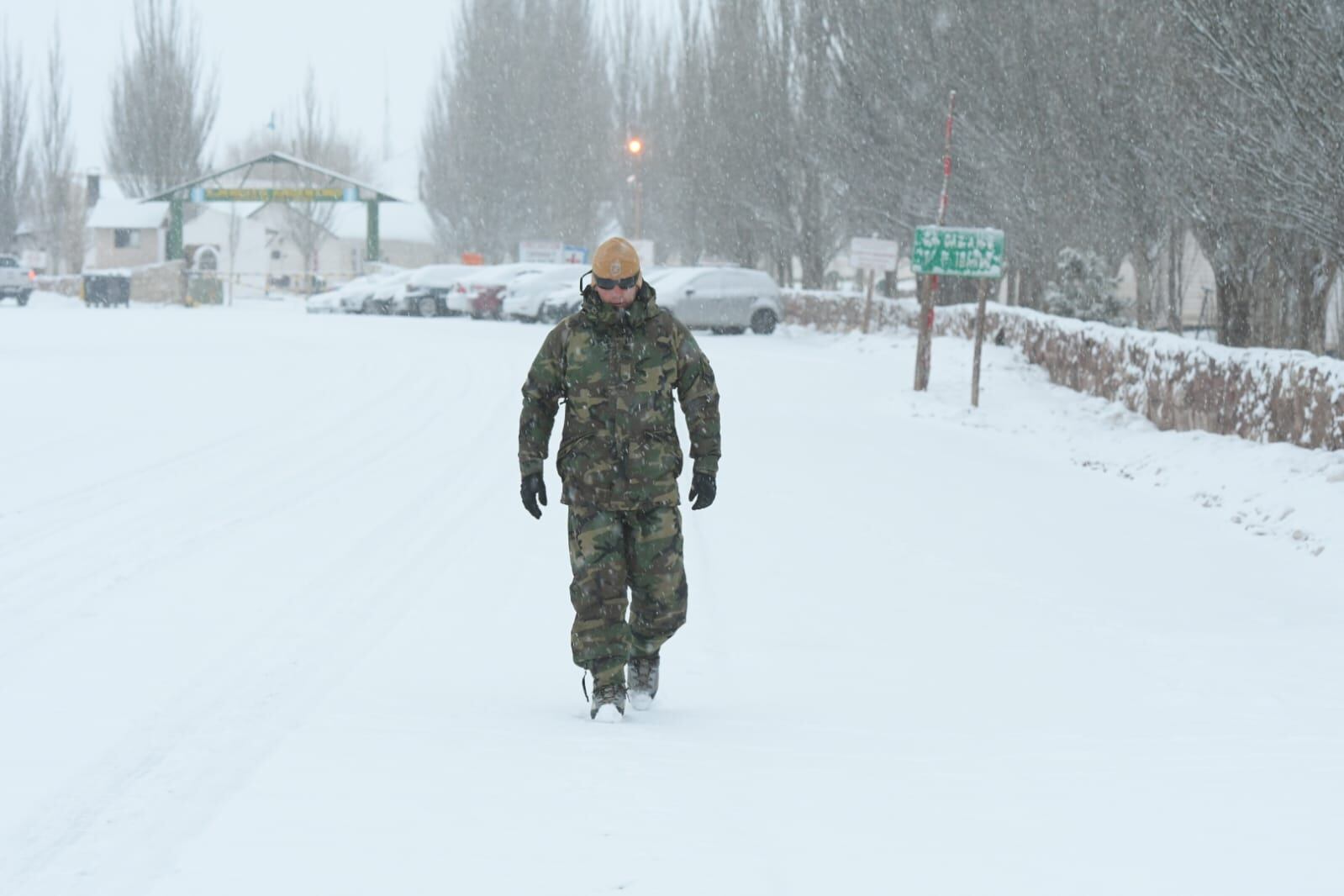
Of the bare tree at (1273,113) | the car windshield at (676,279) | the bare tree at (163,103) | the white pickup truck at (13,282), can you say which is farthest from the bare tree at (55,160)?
the bare tree at (1273,113)

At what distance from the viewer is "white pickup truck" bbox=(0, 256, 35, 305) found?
145ft

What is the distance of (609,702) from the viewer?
5.40m

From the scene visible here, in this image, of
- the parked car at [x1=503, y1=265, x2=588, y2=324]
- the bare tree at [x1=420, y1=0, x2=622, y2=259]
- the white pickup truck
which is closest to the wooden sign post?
the parked car at [x1=503, y1=265, x2=588, y2=324]

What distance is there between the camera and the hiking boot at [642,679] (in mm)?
5539

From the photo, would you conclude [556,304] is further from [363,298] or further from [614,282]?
[614,282]

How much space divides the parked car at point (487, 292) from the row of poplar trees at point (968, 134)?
6.32m

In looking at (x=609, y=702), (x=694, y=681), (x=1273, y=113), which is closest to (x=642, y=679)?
(x=609, y=702)

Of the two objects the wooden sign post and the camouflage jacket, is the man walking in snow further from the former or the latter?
the wooden sign post

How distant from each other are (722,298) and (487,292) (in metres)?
9.43

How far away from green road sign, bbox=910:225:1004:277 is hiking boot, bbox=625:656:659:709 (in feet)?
43.3

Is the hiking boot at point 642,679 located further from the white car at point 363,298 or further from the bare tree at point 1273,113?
the white car at point 363,298

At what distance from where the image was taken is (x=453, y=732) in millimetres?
→ 5121

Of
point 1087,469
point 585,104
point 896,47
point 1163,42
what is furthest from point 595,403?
point 585,104

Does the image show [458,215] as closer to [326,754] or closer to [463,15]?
[463,15]
